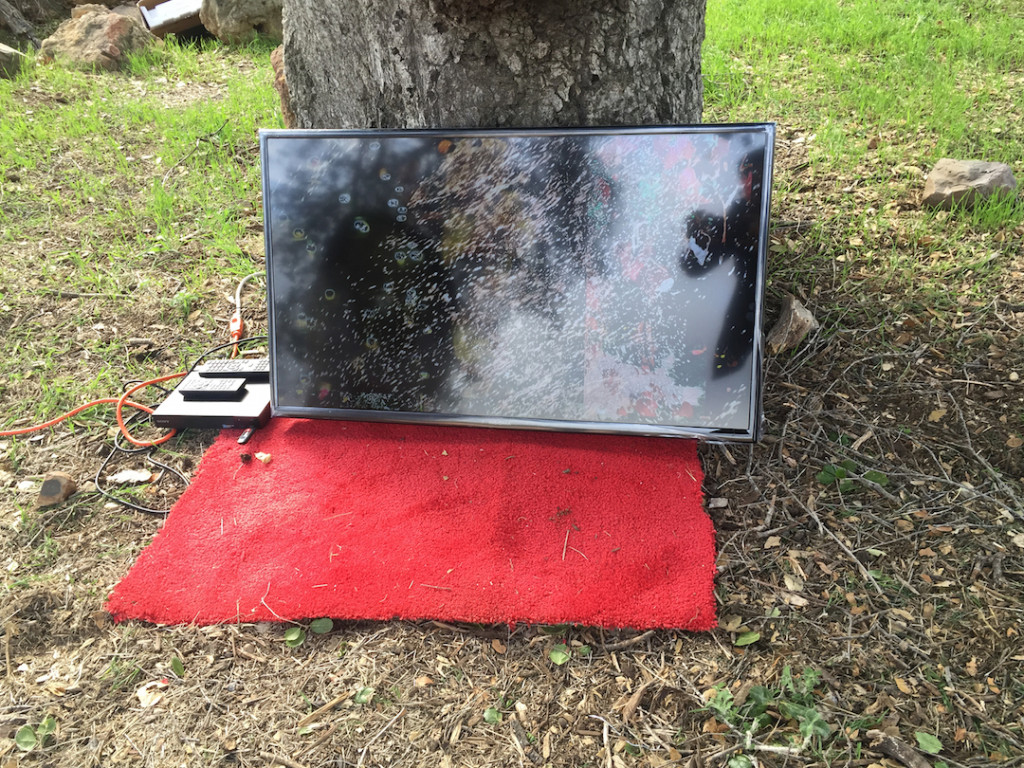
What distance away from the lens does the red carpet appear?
1.59m

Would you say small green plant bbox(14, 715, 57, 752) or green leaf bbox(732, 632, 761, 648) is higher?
small green plant bbox(14, 715, 57, 752)

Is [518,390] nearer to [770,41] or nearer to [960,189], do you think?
[960,189]

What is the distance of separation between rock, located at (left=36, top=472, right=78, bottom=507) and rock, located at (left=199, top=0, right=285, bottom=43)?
13.5 ft

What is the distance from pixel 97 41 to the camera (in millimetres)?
4543

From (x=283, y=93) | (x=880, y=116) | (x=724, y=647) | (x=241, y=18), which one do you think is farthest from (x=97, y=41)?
(x=724, y=647)

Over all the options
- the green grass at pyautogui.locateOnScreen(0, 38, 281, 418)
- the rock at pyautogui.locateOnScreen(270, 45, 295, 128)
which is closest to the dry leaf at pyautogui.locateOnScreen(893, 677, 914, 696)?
the green grass at pyautogui.locateOnScreen(0, 38, 281, 418)

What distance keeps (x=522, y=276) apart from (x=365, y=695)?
1119 millimetres

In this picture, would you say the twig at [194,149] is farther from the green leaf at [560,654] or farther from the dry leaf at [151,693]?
the green leaf at [560,654]

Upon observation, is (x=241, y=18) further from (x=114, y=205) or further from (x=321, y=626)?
(x=321, y=626)

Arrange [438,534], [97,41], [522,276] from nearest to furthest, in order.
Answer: [438,534] → [522,276] → [97,41]

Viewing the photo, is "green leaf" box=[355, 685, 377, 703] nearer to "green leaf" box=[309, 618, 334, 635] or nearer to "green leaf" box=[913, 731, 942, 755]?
"green leaf" box=[309, 618, 334, 635]

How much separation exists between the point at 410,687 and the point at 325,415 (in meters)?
0.90

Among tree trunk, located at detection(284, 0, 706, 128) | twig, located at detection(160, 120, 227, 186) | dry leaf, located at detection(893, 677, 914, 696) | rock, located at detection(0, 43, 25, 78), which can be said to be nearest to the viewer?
dry leaf, located at detection(893, 677, 914, 696)

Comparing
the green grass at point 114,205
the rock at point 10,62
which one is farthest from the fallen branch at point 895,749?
the rock at point 10,62
